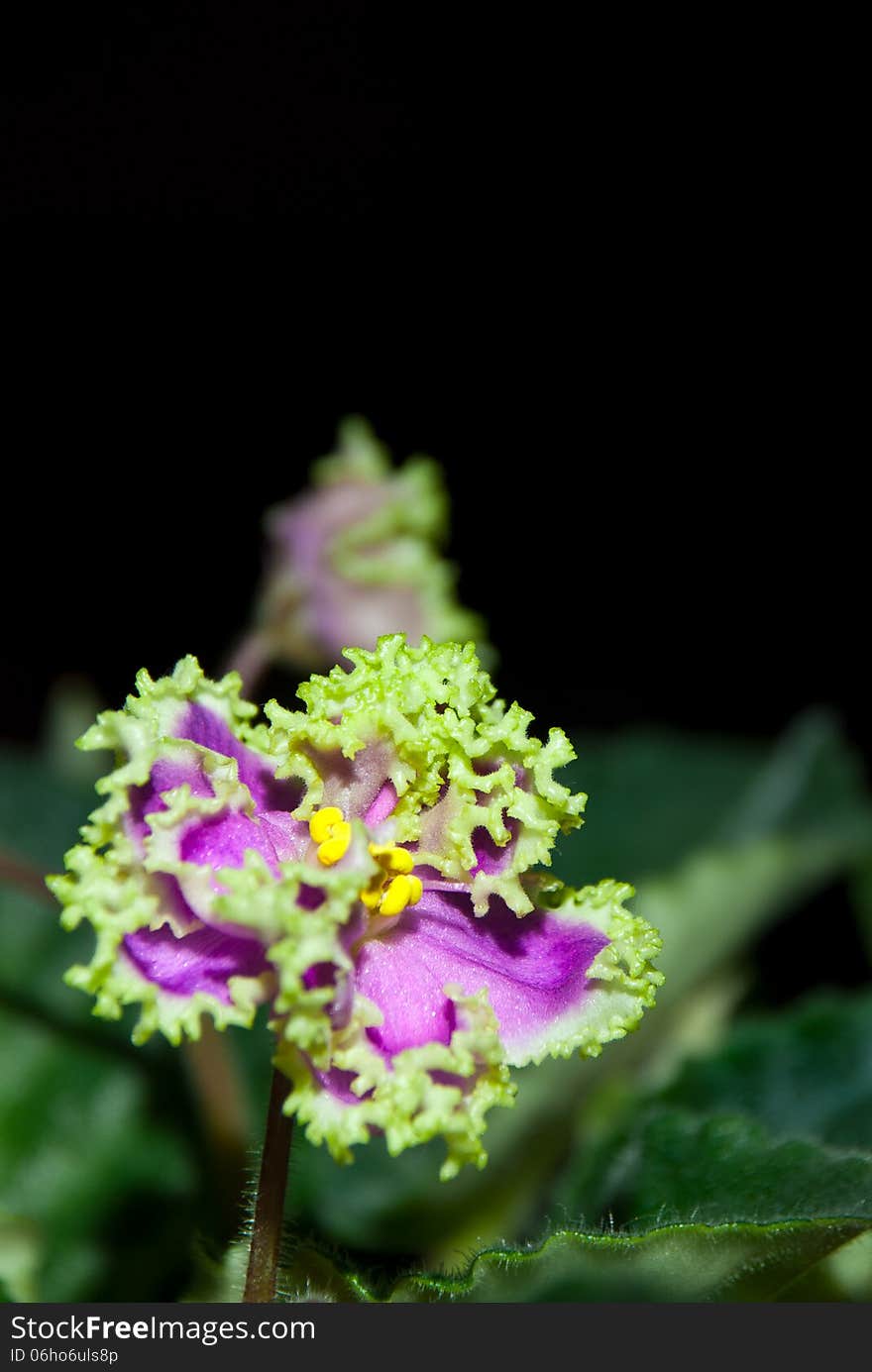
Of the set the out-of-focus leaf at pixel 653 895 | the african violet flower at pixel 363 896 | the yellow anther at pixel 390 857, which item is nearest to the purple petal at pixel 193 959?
the african violet flower at pixel 363 896

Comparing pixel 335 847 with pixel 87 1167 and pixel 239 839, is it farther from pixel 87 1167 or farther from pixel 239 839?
pixel 87 1167

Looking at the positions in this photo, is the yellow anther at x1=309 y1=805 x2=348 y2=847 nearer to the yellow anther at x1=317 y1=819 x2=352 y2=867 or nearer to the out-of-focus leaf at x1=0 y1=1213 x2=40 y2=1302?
the yellow anther at x1=317 y1=819 x2=352 y2=867

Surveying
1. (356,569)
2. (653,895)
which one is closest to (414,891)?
(653,895)

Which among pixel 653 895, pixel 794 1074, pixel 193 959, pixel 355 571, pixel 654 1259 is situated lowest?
pixel 654 1259

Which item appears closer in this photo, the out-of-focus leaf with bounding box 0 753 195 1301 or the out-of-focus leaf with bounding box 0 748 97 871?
the out-of-focus leaf with bounding box 0 753 195 1301

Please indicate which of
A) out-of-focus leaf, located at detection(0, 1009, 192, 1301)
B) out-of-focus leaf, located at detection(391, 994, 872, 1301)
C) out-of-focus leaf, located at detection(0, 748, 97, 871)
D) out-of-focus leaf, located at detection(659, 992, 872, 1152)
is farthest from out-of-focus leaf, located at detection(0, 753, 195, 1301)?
out-of-focus leaf, located at detection(659, 992, 872, 1152)

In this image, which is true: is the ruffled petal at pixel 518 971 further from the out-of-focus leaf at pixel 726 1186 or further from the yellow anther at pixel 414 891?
the out-of-focus leaf at pixel 726 1186

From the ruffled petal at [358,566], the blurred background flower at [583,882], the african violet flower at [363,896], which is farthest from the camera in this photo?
the ruffled petal at [358,566]
